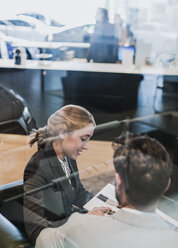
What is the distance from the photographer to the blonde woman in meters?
1.27

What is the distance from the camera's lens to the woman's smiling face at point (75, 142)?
1.26 metres

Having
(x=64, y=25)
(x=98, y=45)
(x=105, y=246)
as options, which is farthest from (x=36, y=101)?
(x=105, y=246)

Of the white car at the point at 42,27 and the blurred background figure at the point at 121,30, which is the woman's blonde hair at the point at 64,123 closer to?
the white car at the point at 42,27

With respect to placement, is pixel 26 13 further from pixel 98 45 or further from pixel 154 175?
pixel 98 45

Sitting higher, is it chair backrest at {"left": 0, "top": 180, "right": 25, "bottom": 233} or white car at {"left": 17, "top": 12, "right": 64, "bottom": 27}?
white car at {"left": 17, "top": 12, "right": 64, "bottom": 27}

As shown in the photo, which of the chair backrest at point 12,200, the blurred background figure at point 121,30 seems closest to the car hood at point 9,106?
the chair backrest at point 12,200

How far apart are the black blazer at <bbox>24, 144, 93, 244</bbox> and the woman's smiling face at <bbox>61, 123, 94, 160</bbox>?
0.15 feet

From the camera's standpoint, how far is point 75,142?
4.16 feet

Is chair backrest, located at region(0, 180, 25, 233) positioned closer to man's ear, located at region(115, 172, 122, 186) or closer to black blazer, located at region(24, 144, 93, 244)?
black blazer, located at region(24, 144, 93, 244)

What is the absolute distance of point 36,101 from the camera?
3.02m

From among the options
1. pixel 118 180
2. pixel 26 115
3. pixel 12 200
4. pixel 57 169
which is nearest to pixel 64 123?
pixel 57 169

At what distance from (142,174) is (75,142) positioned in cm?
43

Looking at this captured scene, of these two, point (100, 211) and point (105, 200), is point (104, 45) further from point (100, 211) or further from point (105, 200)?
point (100, 211)

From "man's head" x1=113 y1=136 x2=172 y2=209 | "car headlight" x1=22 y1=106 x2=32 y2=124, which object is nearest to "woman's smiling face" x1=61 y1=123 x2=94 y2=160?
"man's head" x1=113 y1=136 x2=172 y2=209
